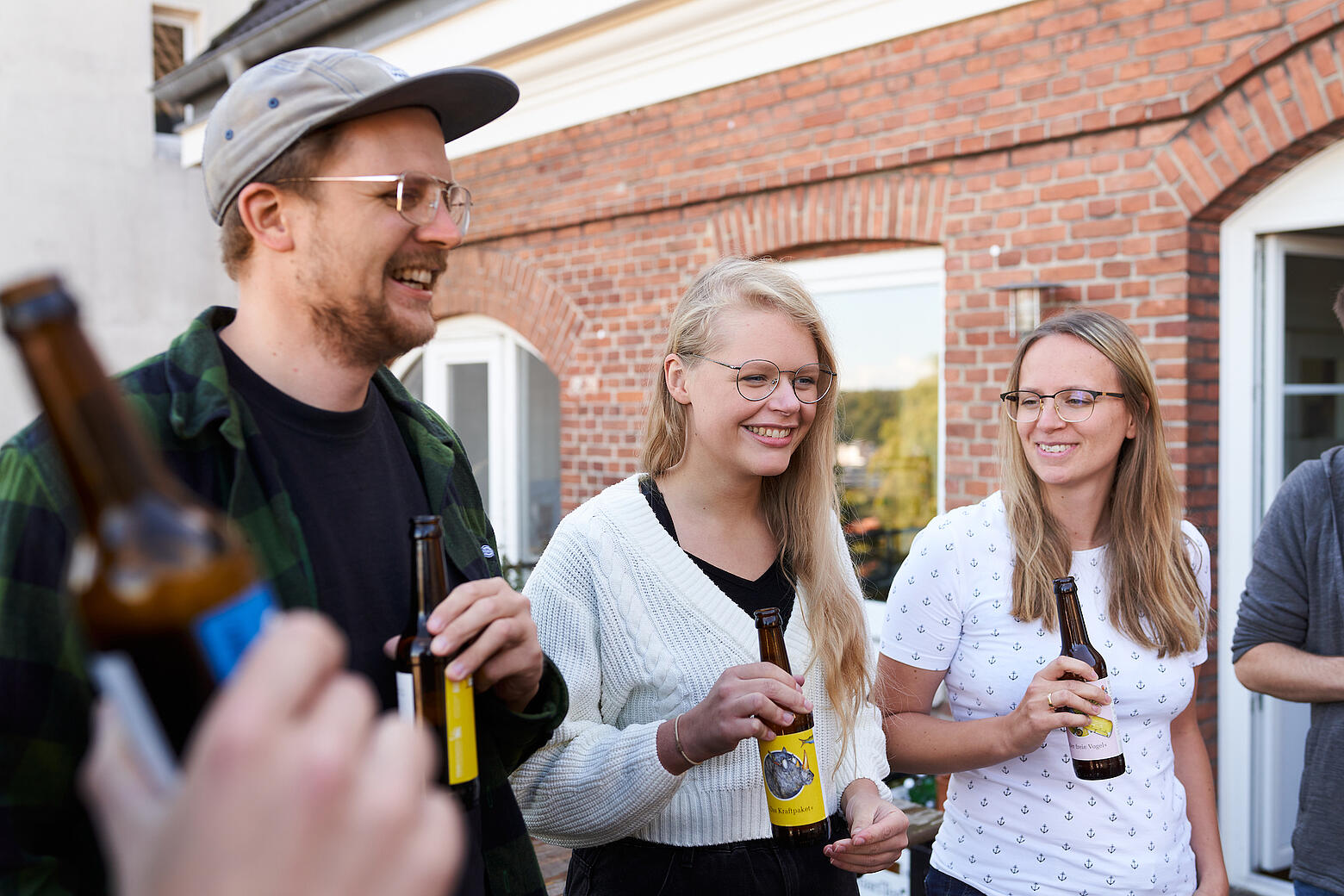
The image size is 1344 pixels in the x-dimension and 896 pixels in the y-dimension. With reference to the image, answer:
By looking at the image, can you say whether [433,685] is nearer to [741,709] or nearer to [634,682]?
[741,709]

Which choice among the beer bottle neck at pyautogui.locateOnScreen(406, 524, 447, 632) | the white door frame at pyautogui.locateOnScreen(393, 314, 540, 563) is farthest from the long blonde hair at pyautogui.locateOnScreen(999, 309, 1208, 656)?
the white door frame at pyautogui.locateOnScreen(393, 314, 540, 563)

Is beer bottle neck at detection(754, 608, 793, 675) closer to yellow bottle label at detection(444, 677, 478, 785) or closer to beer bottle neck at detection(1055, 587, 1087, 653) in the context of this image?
beer bottle neck at detection(1055, 587, 1087, 653)

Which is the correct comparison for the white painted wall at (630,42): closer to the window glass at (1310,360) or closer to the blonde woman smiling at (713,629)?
the window glass at (1310,360)

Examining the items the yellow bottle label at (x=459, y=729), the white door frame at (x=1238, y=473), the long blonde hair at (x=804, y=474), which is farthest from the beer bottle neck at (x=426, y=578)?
the white door frame at (x=1238, y=473)

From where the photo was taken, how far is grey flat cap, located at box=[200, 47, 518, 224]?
62.7 inches

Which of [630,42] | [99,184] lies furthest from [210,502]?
[99,184]

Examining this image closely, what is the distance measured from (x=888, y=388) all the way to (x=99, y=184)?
11.4m

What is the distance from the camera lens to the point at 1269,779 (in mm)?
4801

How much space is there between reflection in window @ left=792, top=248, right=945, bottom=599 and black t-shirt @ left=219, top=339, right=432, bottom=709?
4.26 meters

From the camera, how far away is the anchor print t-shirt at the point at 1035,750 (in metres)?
2.44

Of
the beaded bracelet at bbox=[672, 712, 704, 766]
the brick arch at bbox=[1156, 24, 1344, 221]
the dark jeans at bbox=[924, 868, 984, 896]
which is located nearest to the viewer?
the beaded bracelet at bbox=[672, 712, 704, 766]

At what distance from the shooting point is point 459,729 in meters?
1.50

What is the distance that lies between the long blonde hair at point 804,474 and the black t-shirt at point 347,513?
3.21 feet

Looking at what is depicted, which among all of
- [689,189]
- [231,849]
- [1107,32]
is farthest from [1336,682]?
[689,189]
